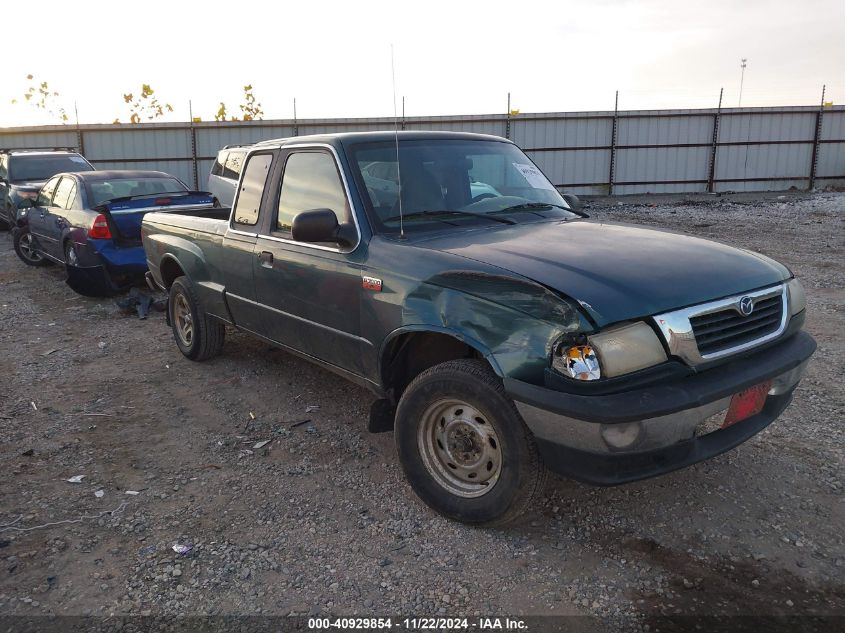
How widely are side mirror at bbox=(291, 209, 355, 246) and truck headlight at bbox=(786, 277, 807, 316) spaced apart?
7.65 feet

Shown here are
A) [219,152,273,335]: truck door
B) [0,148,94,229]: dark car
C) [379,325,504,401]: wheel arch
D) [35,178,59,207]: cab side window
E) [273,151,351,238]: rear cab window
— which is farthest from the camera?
[0,148,94,229]: dark car

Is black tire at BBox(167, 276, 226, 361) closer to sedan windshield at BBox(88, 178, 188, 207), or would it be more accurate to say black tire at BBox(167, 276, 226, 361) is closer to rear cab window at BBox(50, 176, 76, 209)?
sedan windshield at BBox(88, 178, 188, 207)

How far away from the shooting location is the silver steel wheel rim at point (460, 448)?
3180mm

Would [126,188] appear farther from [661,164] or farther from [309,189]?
[661,164]

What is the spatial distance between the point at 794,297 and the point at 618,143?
20158 mm

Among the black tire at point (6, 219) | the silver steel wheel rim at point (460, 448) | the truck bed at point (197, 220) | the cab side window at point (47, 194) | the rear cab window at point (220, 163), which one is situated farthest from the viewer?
the black tire at point (6, 219)

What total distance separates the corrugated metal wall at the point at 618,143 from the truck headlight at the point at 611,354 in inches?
773

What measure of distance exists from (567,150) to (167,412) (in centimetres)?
1958

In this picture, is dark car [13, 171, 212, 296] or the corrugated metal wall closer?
dark car [13, 171, 212, 296]

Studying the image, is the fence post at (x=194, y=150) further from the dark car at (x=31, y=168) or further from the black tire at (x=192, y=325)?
the black tire at (x=192, y=325)

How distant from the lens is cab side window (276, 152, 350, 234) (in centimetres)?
401

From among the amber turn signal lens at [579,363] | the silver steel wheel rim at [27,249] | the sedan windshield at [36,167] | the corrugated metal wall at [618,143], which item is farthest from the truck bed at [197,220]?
the corrugated metal wall at [618,143]

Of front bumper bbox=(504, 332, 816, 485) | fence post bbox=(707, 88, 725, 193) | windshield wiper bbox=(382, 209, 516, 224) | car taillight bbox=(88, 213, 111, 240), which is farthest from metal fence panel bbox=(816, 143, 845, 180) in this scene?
front bumper bbox=(504, 332, 816, 485)

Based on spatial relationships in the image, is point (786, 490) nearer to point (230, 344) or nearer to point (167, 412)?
point (167, 412)
